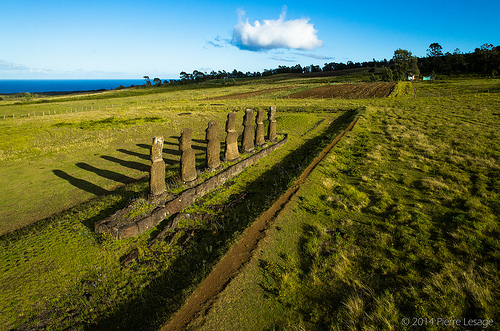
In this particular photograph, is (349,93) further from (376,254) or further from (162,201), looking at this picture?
(376,254)

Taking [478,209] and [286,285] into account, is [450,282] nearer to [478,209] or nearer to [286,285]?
[286,285]

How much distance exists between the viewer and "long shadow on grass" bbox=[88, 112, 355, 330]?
5516 mm

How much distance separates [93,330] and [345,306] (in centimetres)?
534

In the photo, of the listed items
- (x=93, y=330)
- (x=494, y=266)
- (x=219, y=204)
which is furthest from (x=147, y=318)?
(x=494, y=266)

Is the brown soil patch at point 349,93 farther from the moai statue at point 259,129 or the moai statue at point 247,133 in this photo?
the moai statue at point 247,133

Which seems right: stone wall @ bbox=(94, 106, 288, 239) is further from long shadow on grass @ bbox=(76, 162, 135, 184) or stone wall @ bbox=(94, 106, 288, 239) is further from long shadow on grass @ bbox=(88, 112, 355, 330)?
long shadow on grass @ bbox=(76, 162, 135, 184)

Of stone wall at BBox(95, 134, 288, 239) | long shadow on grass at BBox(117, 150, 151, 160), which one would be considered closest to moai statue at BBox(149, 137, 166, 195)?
stone wall at BBox(95, 134, 288, 239)

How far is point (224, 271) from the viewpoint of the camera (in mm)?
6504

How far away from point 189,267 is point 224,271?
1093mm

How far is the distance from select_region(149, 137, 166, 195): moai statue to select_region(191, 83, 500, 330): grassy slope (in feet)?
16.0

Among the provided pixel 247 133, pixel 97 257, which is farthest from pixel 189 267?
pixel 247 133

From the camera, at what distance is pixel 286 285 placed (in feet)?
19.9

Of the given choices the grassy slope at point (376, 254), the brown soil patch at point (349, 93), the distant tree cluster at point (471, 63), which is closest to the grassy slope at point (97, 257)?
the grassy slope at point (376, 254)

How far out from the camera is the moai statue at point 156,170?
32.2 feet
